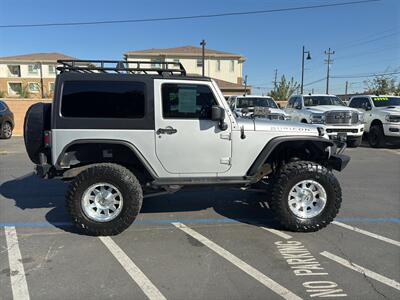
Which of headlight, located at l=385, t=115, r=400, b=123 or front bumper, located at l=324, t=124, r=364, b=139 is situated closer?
front bumper, located at l=324, t=124, r=364, b=139

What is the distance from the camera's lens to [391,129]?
43.1 ft

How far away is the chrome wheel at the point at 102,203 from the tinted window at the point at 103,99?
92 centimetres

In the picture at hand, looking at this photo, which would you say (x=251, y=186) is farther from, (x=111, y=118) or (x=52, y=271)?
(x=52, y=271)

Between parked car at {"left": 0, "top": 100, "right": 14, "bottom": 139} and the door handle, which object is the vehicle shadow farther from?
parked car at {"left": 0, "top": 100, "right": 14, "bottom": 139}

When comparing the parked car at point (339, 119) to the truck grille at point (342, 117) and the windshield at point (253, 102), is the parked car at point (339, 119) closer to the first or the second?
the truck grille at point (342, 117)

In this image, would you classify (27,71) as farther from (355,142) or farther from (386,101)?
(355,142)

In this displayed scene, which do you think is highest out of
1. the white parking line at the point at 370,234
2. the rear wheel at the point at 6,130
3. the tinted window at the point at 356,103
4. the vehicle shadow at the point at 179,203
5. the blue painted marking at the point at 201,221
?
the tinted window at the point at 356,103

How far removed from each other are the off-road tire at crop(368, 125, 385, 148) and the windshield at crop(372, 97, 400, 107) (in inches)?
39.5

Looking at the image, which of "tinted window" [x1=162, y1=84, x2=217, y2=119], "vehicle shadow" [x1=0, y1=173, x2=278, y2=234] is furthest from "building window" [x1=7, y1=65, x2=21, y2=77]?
"tinted window" [x1=162, y1=84, x2=217, y2=119]

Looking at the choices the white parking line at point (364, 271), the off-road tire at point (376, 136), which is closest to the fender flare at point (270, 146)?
the white parking line at point (364, 271)

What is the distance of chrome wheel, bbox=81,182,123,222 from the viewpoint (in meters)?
4.63

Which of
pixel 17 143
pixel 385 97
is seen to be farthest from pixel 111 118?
pixel 385 97

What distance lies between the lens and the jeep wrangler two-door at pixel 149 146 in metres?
4.57

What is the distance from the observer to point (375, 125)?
14.0 meters
